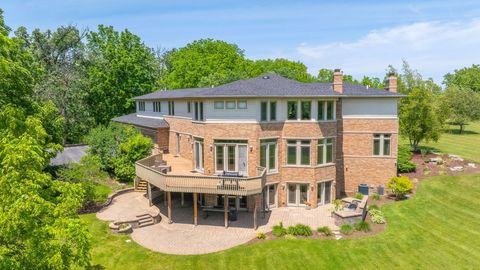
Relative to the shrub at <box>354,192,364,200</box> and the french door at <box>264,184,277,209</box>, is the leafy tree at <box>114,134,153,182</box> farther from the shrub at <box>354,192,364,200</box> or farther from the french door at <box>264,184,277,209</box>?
the shrub at <box>354,192,364,200</box>

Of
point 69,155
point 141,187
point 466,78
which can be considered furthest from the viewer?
point 466,78

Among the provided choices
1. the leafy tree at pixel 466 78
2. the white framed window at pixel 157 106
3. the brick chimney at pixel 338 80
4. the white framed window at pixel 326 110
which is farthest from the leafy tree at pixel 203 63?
the leafy tree at pixel 466 78

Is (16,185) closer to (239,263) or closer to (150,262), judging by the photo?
(150,262)

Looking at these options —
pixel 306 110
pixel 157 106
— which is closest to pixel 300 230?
pixel 306 110

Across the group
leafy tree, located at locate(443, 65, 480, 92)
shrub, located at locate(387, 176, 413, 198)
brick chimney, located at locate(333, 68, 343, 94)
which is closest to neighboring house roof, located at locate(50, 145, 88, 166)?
brick chimney, located at locate(333, 68, 343, 94)

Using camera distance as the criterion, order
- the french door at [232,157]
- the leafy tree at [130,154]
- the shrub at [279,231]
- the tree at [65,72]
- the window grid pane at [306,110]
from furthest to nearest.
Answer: the tree at [65,72]
the leafy tree at [130,154]
the window grid pane at [306,110]
the french door at [232,157]
the shrub at [279,231]

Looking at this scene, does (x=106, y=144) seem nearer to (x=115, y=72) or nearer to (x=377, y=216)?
(x=115, y=72)

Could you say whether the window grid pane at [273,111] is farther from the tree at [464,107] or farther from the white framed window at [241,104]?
the tree at [464,107]
